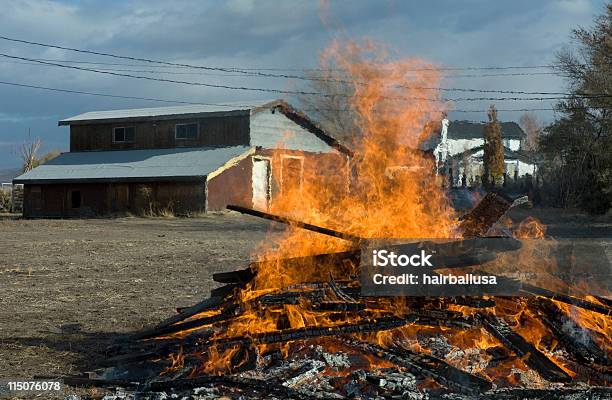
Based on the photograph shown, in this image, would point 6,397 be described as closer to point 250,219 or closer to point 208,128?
point 250,219

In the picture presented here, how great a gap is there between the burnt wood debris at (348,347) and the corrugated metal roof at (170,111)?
32.4 metres

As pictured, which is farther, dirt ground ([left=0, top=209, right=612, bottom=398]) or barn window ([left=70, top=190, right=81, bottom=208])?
barn window ([left=70, top=190, right=81, bottom=208])

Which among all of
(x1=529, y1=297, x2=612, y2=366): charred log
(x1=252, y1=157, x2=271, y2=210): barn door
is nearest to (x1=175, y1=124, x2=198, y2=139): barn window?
(x1=252, y1=157, x2=271, y2=210): barn door

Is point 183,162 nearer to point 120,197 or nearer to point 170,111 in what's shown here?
point 120,197

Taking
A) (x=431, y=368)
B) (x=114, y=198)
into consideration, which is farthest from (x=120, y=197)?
(x=431, y=368)

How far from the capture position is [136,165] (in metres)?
39.6

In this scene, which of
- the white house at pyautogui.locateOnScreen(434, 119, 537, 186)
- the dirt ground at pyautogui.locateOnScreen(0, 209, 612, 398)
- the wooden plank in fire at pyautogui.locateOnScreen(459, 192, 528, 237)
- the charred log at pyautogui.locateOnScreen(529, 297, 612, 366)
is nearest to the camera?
the charred log at pyautogui.locateOnScreen(529, 297, 612, 366)

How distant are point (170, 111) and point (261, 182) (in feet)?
27.8

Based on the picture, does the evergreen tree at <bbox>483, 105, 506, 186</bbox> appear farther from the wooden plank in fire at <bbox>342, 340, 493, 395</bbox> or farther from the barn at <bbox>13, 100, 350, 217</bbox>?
the wooden plank in fire at <bbox>342, 340, 493, 395</bbox>

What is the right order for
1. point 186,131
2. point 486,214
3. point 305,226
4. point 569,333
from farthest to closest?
point 186,131, point 486,214, point 305,226, point 569,333

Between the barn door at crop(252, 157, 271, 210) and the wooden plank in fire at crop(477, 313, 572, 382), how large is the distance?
32.4 metres

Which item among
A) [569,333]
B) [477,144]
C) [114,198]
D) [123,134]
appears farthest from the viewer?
[477,144]

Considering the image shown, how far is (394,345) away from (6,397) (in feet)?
11.5

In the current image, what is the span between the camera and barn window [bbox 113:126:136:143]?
142ft
